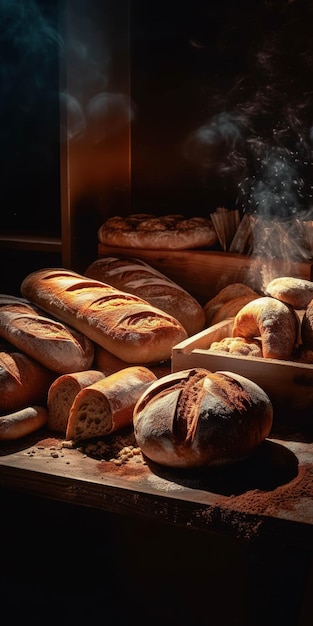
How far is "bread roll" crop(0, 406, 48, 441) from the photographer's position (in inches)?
83.4

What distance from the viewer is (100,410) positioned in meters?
2.12

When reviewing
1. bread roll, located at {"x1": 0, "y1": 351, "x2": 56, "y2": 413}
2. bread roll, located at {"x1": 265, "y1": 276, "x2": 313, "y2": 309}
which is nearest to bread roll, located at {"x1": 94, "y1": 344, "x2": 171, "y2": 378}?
bread roll, located at {"x1": 0, "y1": 351, "x2": 56, "y2": 413}

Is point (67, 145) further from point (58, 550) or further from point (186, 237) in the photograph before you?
point (58, 550)

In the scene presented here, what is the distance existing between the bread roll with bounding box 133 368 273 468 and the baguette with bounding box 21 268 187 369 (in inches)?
17.8

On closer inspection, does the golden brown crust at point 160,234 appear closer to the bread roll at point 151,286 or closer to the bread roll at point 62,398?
the bread roll at point 151,286

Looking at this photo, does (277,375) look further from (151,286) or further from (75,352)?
(151,286)

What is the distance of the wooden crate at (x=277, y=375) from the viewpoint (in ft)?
7.09

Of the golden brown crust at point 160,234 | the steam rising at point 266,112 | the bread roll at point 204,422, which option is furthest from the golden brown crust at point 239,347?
the steam rising at point 266,112

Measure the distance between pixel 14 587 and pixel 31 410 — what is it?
2.38 feet

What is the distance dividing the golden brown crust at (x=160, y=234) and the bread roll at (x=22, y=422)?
45.8 inches

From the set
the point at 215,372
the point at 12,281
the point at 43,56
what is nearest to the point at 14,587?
the point at 215,372

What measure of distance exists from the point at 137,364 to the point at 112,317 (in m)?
0.18

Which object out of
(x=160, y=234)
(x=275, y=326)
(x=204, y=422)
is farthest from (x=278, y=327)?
(x=160, y=234)

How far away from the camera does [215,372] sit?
6.98 ft
